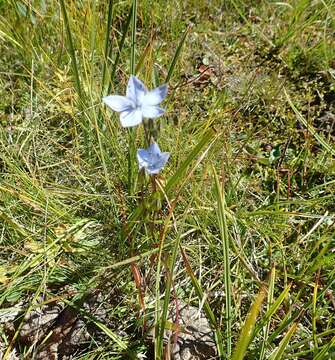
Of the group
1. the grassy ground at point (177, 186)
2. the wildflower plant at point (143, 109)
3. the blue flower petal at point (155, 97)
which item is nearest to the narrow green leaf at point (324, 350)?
the grassy ground at point (177, 186)

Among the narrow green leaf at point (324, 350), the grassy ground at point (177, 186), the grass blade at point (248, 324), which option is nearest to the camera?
the grass blade at point (248, 324)

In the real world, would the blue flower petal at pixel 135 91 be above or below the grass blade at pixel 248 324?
above

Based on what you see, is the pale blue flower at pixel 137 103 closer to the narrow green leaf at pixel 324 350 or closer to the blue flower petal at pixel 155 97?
the blue flower petal at pixel 155 97

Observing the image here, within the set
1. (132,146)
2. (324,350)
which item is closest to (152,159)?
(132,146)

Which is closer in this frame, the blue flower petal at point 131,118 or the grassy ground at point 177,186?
the blue flower petal at point 131,118

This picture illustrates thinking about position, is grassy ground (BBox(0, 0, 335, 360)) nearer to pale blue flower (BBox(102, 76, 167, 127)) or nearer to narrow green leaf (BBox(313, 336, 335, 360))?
narrow green leaf (BBox(313, 336, 335, 360))

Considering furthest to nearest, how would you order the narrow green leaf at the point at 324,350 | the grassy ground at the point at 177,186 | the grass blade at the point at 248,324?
1. the grassy ground at the point at 177,186
2. the narrow green leaf at the point at 324,350
3. the grass blade at the point at 248,324

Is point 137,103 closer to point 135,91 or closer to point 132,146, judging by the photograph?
point 135,91

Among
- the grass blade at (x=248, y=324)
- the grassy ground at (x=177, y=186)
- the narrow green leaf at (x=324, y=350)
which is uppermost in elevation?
the grassy ground at (x=177, y=186)
